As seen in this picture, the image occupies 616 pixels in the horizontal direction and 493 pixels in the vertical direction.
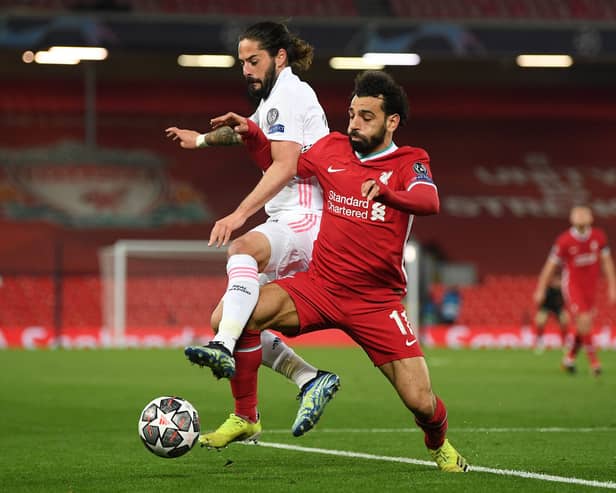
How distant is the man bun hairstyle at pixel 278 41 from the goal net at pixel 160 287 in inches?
662

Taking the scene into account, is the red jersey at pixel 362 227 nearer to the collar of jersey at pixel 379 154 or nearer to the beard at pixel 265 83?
the collar of jersey at pixel 379 154

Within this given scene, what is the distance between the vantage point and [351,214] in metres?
6.29

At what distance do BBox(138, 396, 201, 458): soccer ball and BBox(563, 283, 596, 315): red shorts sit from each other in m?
9.99

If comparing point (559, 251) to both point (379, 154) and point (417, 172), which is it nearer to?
point (379, 154)

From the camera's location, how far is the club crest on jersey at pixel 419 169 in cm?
603

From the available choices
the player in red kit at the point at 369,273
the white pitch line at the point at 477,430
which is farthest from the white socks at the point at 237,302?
the white pitch line at the point at 477,430

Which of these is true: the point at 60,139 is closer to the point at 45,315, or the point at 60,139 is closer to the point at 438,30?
the point at 45,315

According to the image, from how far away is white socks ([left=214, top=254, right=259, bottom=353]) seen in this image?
19.8 ft

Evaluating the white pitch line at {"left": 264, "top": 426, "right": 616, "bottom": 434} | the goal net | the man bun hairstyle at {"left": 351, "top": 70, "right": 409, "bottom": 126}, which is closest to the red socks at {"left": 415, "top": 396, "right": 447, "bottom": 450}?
the man bun hairstyle at {"left": 351, "top": 70, "right": 409, "bottom": 126}

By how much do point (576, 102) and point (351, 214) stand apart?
78.1ft

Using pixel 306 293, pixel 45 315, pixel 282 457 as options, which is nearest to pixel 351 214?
pixel 306 293

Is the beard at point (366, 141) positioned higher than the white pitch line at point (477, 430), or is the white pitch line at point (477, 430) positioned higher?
the beard at point (366, 141)

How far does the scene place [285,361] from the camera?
Result: 675cm

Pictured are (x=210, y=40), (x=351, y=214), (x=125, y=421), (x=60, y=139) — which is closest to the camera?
(x=351, y=214)
